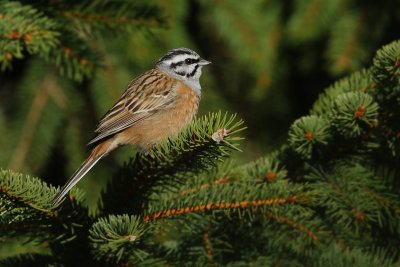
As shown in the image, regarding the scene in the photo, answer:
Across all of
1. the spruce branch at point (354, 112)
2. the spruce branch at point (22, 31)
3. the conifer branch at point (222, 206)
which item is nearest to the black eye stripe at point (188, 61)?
the spruce branch at point (22, 31)

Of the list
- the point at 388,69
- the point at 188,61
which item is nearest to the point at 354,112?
the point at 388,69

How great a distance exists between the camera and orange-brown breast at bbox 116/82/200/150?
443cm

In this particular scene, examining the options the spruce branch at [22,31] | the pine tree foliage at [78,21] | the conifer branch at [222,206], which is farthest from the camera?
the pine tree foliage at [78,21]

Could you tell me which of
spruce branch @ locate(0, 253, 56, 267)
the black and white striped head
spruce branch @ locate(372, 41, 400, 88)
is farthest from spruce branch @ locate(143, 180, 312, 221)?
the black and white striped head

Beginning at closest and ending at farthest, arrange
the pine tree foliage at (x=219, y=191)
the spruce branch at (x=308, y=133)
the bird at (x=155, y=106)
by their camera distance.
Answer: the pine tree foliage at (x=219, y=191) → the spruce branch at (x=308, y=133) → the bird at (x=155, y=106)

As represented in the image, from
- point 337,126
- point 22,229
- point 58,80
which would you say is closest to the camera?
point 22,229

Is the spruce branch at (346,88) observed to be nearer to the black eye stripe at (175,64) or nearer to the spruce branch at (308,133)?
the spruce branch at (308,133)

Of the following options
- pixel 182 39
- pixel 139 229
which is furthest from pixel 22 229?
pixel 182 39

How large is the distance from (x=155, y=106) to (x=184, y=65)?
0.51 metres

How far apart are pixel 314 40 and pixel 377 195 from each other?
254cm

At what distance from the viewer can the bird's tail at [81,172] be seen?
2.65m

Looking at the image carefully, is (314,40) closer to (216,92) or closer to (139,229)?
(216,92)

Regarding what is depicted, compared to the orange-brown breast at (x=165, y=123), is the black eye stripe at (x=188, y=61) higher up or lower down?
higher up

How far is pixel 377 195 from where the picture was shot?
3.20 meters
